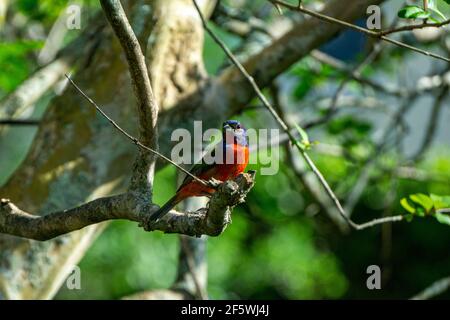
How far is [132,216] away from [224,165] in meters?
1.34

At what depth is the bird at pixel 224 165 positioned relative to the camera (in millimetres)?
4145

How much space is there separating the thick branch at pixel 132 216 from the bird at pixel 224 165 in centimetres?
92

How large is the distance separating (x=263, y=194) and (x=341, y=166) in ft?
3.80

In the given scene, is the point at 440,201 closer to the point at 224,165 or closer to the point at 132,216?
the point at 224,165

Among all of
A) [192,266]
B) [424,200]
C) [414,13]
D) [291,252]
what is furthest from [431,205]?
[291,252]

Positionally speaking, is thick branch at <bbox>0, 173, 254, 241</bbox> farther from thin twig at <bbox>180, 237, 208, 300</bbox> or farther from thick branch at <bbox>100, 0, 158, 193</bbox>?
thin twig at <bbox>180, 237, 208, 300</bbox>

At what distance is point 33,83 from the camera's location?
16.2 feet

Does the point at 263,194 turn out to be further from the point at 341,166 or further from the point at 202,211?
the point at 202,211

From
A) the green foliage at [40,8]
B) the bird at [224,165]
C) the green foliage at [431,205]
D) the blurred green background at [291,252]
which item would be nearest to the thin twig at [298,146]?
the green foliage at [431,205]

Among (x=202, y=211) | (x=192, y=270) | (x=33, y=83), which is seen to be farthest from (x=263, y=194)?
(x=202, y=211)

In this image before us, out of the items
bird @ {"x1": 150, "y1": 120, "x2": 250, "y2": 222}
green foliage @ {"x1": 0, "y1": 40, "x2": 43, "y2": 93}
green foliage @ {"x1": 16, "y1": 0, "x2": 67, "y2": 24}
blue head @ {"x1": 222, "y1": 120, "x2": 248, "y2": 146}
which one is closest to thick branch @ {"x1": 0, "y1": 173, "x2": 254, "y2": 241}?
bird @ {"x1": 150, "y1": 120, "x2": 250, "y2": 222}

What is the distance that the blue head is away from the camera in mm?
4434

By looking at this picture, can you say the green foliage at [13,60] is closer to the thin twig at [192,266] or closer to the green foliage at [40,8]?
the green foliage at [40,8]

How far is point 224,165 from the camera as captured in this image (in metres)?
4.25
